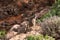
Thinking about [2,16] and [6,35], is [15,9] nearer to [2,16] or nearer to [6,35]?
[2,16]

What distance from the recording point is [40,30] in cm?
650

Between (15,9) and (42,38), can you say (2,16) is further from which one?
(42,38)

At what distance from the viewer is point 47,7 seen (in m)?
8.60

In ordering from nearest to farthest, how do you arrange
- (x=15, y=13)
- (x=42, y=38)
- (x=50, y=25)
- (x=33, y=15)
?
(x=42, y=38) < (x=50, y=25) < (x=33, y=15) < (x=15, y=13)

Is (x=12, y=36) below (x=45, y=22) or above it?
below

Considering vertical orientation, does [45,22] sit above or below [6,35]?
above

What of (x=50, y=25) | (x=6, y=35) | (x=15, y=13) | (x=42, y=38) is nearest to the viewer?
(x=42, y=38)

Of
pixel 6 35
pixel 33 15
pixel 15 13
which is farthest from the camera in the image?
pixel 15 13

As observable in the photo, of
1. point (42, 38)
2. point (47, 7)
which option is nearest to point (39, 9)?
point (47, 7)

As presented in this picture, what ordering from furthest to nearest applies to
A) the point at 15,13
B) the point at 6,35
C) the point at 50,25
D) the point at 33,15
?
1. the point at 15,13
2. the point at 33,15
3. the point at 6,35
4. the point at 50,25

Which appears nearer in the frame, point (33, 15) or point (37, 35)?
point (37, 35)

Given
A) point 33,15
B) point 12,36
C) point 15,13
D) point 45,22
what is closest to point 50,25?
point 45,22

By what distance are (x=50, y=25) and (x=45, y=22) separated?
0.73 feet

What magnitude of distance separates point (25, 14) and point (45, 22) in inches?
88.1
